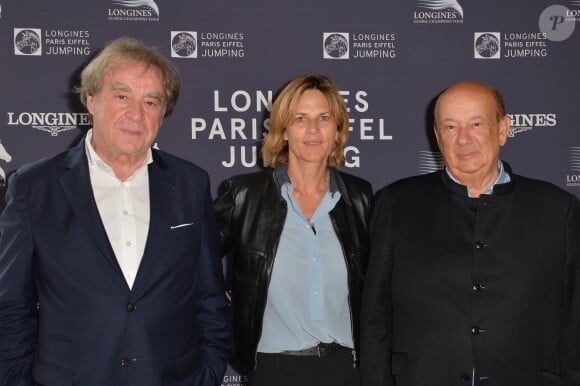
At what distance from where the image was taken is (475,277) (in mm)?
2375

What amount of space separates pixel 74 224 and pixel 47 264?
0.16 meters

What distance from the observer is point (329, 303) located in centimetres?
275

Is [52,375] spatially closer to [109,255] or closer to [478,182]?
[109,255]

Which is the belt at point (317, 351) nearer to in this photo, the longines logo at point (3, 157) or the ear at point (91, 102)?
the ear at point (91, 102)

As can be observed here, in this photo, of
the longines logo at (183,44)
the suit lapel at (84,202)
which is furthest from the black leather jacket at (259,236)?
the longines logo at (183,44)

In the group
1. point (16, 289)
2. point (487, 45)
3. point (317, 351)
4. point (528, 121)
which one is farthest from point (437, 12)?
point (16, 289)

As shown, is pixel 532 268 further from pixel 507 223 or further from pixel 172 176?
pixel 172 176

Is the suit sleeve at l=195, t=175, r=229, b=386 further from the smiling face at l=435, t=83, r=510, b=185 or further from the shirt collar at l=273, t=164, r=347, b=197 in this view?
the smiling face at l=435, t=83, r=510, b=185

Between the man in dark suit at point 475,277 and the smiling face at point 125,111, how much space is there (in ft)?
3.40

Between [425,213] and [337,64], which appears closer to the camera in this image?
[425,213]

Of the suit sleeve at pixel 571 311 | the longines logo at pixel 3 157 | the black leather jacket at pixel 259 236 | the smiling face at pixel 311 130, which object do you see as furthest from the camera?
the longines logo at pixel 3 157

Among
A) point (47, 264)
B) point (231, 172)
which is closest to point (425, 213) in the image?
point (47, 264)

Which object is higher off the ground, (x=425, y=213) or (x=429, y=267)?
(x=425, y=213)

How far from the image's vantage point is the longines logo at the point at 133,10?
3988mm
